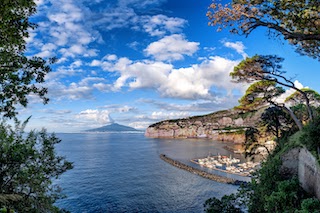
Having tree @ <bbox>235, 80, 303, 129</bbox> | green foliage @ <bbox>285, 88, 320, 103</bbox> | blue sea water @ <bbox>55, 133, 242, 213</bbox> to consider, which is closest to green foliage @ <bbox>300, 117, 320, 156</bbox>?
tree @ <bbox>235, 80, 303, 129</bbox>

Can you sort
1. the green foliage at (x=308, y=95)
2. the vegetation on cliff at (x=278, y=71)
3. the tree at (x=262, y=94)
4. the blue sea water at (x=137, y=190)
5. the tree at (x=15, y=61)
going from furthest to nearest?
1. the blue sea water at (x=137, y=190)
2. the green foliage at (x=308, y=95)
3. the tree at (x=262, y=94)
4. the vegetation on cliff at (x=278, y=71)
5. the tree at (x=15, y=61)

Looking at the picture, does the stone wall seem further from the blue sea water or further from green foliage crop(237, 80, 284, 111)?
the blue sea water

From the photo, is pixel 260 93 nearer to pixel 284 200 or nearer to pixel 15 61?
pixel 284 200

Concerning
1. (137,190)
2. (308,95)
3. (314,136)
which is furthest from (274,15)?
(137,190)

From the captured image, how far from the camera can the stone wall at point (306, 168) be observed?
13626mm

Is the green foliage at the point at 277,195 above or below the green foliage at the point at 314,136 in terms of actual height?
below

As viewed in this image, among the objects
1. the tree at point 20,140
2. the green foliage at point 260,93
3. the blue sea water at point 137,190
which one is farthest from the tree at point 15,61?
the blue sea water at point 137,190

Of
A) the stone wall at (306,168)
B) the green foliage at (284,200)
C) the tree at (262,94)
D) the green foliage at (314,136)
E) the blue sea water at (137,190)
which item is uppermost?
the tree at (262,94)

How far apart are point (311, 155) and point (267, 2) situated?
9.47 metres

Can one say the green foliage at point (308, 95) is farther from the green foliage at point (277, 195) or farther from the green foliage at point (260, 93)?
the green foliage at point (277, 195)

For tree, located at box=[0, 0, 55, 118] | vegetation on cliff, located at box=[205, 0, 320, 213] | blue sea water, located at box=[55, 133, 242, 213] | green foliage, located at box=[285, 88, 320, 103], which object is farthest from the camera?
blue sea water, located at box=[55, 133, 242, 213]

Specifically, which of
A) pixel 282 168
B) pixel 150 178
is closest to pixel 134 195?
pixel 150 178

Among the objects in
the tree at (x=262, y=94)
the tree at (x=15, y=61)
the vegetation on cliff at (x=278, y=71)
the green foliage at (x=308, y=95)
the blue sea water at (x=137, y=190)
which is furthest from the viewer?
the blue sea water at (x=137, y=190)

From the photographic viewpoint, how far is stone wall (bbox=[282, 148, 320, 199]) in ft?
44.7
